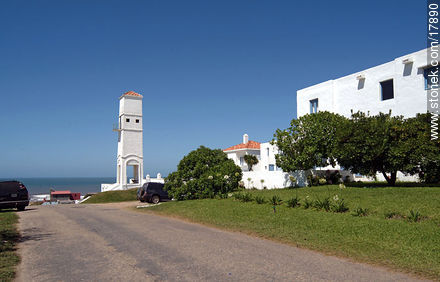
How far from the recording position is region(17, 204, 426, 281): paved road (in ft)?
21.9

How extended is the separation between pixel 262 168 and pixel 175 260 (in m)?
37.2

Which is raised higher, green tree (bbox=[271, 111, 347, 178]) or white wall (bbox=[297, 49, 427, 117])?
white wall (bbox=[297, 49, 427, 117])

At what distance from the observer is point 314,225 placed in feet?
37.4

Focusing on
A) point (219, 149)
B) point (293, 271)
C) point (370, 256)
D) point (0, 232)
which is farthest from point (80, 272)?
point (219, 149)

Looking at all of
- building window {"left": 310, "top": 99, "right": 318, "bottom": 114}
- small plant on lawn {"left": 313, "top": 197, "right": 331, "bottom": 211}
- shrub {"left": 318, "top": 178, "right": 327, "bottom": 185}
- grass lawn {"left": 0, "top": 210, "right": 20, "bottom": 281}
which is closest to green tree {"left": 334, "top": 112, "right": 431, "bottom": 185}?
shrub {"left": 318, "top": 178, "right": 327, "bottom": 185}

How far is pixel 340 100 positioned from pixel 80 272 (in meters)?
27.3

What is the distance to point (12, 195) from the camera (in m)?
21.8

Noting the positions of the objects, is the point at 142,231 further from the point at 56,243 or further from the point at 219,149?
the point at 219,149

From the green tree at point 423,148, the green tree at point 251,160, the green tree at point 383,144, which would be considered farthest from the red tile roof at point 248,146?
the green tree at point 423,148

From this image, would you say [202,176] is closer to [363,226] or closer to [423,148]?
[423,148]

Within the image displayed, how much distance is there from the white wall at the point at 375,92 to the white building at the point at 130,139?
70.0ft

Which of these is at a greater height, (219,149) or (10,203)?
(219,149)

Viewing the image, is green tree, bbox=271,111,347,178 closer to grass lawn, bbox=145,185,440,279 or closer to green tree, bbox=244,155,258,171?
grass lawn, bbox=145,185,440,279

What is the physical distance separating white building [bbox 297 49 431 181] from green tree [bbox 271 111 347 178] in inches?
117
